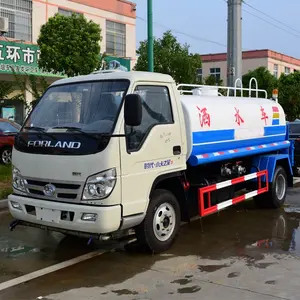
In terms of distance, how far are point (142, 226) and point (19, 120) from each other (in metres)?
18.1

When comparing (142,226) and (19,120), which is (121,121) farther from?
(19,120)

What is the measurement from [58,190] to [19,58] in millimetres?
A: 16835

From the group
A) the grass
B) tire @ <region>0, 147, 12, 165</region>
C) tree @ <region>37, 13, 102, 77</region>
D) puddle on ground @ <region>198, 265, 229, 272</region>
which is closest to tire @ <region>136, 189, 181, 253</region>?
puddle on ground @ <region>198, 265, 229, 272</region>

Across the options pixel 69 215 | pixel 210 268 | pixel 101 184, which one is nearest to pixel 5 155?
pixel 69 215

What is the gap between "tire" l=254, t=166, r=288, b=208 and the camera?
855cm

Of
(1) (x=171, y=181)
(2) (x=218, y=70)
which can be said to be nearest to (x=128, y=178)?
(1) (x=171, y=181)

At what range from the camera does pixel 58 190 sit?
5332 mm

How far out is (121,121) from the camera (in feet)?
17.4

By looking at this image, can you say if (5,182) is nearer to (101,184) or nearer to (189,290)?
(101,184)

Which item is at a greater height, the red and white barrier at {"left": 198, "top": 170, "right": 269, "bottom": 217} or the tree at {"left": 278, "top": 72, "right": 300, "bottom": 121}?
the tree at {"left": 278, "top": 72, "right": 300, "bottom": 121}

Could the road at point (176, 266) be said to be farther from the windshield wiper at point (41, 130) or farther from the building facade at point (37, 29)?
the building facade at point (37, 29)

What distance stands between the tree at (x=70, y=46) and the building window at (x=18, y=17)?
4.64 m

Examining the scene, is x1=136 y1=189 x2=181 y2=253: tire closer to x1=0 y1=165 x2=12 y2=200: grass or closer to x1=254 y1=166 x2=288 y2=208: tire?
x1=254 y1=166 x2=288 y2=208: tire

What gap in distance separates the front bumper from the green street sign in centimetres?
1523
